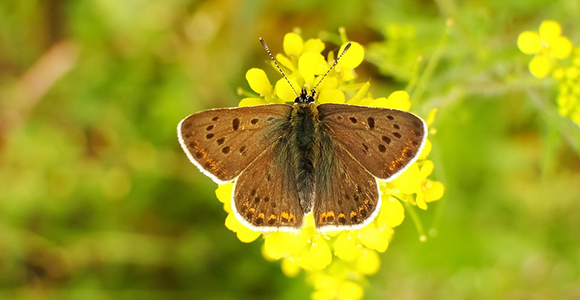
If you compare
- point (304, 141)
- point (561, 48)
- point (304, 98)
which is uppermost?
point (561, 48)

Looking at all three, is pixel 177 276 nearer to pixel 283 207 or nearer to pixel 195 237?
pixel 195 237

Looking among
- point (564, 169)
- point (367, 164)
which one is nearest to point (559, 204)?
point (564, 169)

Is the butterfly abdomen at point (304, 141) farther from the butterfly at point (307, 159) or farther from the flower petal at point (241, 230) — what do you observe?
the flower petal at point (241, 230)

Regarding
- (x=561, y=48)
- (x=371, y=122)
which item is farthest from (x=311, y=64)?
(x=561, y=48)

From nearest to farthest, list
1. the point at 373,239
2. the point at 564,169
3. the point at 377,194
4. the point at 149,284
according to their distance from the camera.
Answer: the point at 377,194
the point at 373,239
the point at 564,169
the point at 149,284

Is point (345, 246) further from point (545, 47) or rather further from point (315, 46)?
point (545, 47)

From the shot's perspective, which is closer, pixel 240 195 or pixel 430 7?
pixel 240 195
